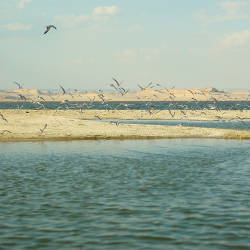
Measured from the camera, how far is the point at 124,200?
20359 millimetres

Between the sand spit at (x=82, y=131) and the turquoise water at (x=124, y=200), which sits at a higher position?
the sand spit at (x=82, y=131)

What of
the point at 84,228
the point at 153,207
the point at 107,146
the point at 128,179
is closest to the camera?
the point at 84,228

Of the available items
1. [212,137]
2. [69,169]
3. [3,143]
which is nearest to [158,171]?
[69,169]

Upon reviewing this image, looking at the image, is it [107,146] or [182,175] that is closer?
[182,175]

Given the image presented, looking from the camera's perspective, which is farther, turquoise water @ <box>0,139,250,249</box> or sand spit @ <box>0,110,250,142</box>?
sand spit @ <box>0,110,250,142</box>

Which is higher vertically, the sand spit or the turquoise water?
the sand spit

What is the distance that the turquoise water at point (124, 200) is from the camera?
1503cm

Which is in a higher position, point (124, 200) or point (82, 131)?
point (82, 131)

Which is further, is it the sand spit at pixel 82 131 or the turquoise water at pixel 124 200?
the sand spit at pixel 82 131

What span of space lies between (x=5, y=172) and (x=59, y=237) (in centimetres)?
1373

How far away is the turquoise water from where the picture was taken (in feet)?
49.3

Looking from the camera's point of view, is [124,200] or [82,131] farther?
[82,131]

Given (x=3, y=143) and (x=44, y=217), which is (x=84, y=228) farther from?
(x=3, y=143)

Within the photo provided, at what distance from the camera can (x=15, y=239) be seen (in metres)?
15.0
